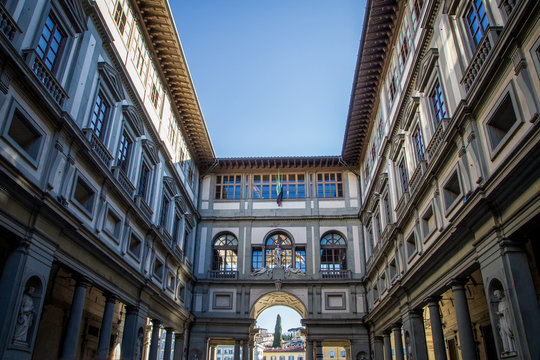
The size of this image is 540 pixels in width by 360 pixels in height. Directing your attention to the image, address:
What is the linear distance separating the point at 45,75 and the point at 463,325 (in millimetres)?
16501

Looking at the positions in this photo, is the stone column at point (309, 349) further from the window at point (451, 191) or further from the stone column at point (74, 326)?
the stone column at point (74, 326)

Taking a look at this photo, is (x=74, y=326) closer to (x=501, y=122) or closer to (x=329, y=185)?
(x=501, y=122)

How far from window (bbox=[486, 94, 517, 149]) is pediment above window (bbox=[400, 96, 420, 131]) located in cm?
681

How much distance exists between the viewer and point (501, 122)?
44.7ft

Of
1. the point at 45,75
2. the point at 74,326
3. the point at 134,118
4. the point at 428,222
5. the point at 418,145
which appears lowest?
the point at 74,326

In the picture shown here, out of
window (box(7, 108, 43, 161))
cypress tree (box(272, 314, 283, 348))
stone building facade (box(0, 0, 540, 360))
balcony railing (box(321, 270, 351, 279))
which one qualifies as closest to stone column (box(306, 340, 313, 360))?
stone building facade (box(0, 0, 540, 360))

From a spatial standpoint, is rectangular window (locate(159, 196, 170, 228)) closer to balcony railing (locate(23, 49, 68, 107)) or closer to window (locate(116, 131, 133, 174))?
window (locate(116, 131, 133, 174))

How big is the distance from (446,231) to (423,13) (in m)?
9.41

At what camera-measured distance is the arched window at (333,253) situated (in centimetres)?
3522

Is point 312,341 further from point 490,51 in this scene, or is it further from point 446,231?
point 490,51

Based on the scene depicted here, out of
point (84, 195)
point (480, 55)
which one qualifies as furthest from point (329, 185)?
point (480, 55)

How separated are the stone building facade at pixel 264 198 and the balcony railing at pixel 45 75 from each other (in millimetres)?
66

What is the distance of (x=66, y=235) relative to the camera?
16312 mm

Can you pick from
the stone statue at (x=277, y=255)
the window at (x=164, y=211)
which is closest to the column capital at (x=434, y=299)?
the window at (x=164, y=211)
